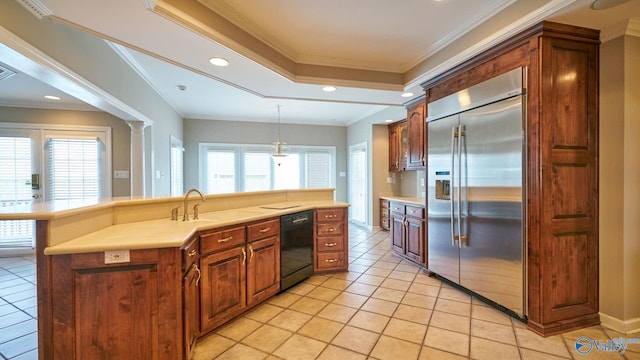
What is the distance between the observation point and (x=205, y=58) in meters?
2.76

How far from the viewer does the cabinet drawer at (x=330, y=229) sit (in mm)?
3615

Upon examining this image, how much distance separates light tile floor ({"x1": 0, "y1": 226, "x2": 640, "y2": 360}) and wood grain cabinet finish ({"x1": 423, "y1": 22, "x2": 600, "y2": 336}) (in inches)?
9.5

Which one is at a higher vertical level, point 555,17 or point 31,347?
point 555,17

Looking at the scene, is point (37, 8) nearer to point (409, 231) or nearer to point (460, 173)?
point (460, 173)

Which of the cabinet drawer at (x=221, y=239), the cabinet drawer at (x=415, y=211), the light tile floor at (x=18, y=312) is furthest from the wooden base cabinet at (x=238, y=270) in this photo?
the cabinet drawer at (x=415, y=211)

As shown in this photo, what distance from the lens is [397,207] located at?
4328 millimetres

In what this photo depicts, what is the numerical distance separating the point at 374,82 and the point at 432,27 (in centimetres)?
99

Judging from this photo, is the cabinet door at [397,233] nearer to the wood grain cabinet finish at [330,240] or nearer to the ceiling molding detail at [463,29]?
the wood grain cabinet finish at [330,240]

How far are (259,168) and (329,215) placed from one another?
419 cm

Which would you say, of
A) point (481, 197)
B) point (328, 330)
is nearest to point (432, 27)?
point (481, 197)

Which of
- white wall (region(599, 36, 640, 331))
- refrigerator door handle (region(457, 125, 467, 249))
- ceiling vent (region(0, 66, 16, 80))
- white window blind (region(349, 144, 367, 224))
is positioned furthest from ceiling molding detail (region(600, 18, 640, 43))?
ceiling vent (region(0, 66, 16, 80))

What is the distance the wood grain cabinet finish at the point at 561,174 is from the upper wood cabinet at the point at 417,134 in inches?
66.6

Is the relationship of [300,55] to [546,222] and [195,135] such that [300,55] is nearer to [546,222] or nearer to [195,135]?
[546,222]

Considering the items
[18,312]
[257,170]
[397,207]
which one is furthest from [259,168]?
[18,312]
